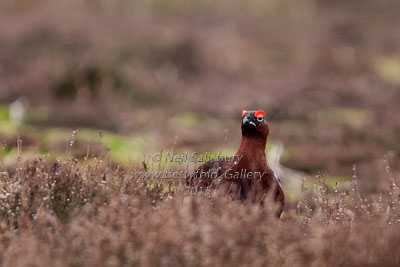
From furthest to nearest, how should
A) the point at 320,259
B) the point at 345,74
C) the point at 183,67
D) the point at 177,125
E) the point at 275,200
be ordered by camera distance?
1. the point at 345,74
2. the point at 183,67
3. the point at 177,125
4. the point at 275,200
5. the point at 320,259

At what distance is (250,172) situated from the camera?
4930 mm

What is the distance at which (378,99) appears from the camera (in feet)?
59.6

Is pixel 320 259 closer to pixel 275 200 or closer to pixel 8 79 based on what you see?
pixel 275 200

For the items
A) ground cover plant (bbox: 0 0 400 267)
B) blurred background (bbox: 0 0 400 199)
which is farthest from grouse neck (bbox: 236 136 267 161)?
blurred background (bbox: 0 0 400 199)

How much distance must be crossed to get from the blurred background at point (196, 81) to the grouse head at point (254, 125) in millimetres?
1424

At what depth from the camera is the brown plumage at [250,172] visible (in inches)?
191

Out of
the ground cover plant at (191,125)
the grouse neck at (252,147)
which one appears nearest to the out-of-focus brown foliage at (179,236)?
the ground cover plant at (191,125)

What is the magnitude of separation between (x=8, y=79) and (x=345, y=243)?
1343 centimetres

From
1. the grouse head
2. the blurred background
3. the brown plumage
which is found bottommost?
the brown plumage

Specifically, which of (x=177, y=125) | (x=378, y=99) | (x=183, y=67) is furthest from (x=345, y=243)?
(x=183, y=67)

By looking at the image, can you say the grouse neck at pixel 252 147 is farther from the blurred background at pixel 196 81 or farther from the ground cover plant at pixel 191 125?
the blurred background at pixel 196 81

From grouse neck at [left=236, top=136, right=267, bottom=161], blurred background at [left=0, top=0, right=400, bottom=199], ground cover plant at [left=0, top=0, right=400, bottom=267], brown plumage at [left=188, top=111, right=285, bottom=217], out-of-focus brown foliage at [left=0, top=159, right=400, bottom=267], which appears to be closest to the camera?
out-of-focus brown foliage at [left=0, top=159, right=400, bottom=267]

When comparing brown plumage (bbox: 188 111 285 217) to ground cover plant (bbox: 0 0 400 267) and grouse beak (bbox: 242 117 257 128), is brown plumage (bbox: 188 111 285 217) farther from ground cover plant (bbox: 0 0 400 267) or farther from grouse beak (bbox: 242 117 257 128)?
ground cover plant (bbox: 0 0 400 267)

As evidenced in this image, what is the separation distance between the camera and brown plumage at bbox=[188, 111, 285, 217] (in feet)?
15.9
